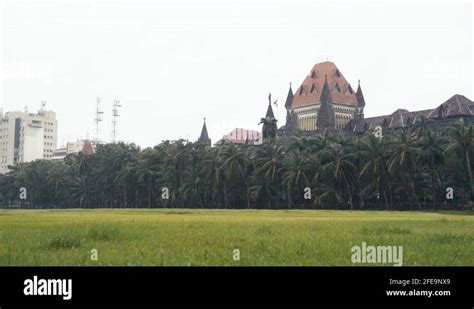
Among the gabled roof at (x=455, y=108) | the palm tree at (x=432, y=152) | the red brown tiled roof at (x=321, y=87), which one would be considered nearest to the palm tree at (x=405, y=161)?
the palm tree at (x=432, y=152)

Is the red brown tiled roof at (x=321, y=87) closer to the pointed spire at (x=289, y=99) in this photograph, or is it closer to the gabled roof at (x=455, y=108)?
the pointed spire at (x=289, y=99)

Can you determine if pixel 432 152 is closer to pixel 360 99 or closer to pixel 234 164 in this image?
pixel 234 164

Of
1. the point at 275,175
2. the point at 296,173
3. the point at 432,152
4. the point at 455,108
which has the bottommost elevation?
the point at 275,175

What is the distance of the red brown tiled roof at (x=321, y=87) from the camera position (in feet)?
471

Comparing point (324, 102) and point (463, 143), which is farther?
point (324, 102)

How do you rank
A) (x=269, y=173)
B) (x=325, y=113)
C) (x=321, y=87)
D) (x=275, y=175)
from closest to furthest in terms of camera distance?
(x=275, y=175) → (x=269, y=173) → (x=325, y=113) → (x=321, y=87)

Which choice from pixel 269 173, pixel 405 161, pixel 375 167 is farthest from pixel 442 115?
pixel 269 173

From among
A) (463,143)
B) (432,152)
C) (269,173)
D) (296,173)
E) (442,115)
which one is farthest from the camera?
(442,115)

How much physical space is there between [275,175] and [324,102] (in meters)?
54.9

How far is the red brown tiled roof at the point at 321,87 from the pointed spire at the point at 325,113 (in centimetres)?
413

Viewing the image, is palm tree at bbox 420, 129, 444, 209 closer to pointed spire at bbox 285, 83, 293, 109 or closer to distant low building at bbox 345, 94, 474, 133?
distant low building at bbox 345, 94, 474, 133

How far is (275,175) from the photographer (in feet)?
282
